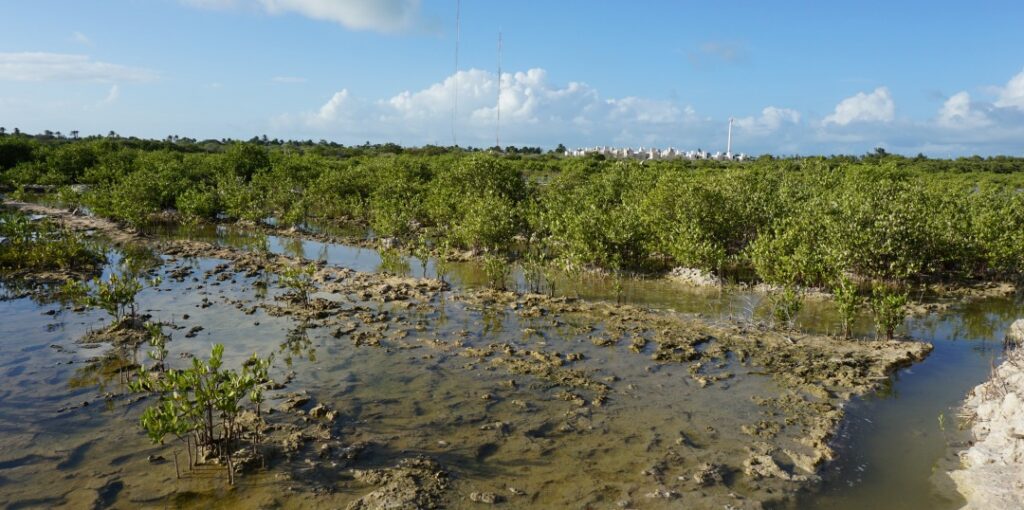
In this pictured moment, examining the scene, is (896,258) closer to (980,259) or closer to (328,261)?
(980,259)

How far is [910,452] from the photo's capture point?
8898mm

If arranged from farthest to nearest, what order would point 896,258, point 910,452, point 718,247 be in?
point 718,247
point 896,258
point 910,452

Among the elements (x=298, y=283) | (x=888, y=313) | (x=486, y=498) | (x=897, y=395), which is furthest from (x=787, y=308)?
(x=298, y=283)

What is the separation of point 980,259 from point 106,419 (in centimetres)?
2488

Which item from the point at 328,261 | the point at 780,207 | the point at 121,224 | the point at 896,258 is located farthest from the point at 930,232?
the point at 121,224

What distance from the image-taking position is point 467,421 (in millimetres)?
9531

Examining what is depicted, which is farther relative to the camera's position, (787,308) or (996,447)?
(787,308)

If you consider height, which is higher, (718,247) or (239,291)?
(718,247)

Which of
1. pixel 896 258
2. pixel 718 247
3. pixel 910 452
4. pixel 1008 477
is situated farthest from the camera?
pixel 718 247

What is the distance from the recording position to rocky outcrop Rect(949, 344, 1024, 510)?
7453 millimetres

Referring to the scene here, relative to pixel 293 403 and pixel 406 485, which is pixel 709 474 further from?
pixel 293 403

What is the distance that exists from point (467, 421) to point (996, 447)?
7.72m

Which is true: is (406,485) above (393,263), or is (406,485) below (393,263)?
below

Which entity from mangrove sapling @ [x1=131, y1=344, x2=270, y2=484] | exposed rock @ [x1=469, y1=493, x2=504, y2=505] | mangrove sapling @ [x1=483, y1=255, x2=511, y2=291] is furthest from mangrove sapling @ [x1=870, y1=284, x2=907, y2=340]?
mangrove sapling @ [x1=131, y1=344, x2=270, y2=484]
